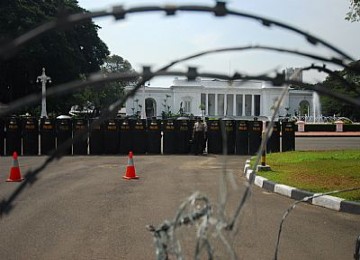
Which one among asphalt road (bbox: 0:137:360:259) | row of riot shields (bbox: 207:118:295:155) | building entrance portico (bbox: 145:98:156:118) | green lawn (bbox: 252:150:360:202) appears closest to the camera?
asphalt road (bbox: 0:137:360:259)

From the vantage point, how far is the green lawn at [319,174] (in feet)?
28.6


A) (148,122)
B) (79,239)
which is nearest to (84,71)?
(148,122)

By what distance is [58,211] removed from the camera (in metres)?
6.96

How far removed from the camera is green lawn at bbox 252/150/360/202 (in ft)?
28.6

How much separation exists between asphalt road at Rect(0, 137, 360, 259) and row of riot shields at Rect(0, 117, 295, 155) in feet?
21.5

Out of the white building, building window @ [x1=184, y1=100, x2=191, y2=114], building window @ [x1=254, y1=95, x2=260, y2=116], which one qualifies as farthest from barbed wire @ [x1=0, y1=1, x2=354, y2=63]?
building window @ [x1=254, y1=95, x2=260, y2=116]

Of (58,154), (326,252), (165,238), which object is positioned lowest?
(326,252)

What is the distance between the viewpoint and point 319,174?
10.4 metres

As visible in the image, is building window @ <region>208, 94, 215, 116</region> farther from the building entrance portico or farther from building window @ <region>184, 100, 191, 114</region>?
the building entrance portico

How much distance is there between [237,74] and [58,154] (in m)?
0.72

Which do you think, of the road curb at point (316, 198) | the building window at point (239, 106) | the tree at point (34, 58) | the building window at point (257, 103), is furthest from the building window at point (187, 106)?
the road curb at point (316, 198)

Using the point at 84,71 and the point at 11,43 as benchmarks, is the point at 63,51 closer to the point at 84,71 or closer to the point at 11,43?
the point at 84,71

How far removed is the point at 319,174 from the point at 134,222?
5625mm

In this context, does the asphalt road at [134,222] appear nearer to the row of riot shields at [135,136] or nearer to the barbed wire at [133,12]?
the barbed wire at [133,12]
